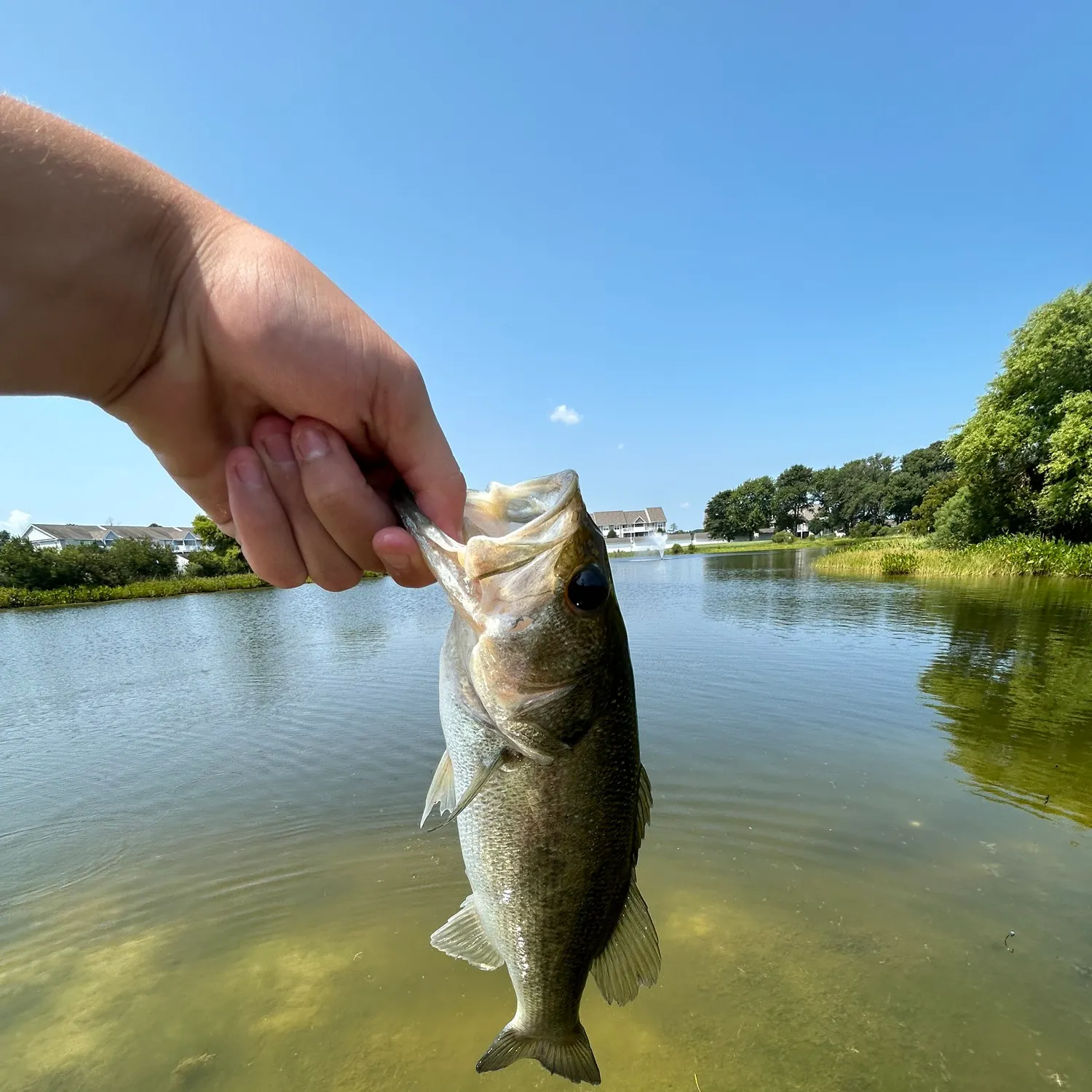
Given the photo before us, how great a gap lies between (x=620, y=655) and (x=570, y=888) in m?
0.81

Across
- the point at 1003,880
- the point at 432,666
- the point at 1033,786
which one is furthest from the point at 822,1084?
the point at 432,666

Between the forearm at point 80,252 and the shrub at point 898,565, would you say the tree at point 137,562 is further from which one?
the forearm at point 80,252

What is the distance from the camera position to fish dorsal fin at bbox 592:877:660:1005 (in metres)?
2.12

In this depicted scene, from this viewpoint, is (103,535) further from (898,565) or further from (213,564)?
(898,565)

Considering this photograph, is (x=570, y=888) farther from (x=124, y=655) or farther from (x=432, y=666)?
(x=124, y=655)

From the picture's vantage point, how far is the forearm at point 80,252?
1397 mm

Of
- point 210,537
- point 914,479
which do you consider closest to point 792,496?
point 914,479

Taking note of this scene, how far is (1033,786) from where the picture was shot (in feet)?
25.8

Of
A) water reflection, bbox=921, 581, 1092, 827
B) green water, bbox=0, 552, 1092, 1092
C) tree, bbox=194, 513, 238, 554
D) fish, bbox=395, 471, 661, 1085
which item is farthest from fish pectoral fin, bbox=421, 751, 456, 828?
tree, bbox=194, 513, 238, 554

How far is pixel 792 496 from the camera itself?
11562 centimetres

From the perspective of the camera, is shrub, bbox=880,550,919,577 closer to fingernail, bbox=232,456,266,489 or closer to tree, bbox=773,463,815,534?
fingernail, bbox=232,456,266,489

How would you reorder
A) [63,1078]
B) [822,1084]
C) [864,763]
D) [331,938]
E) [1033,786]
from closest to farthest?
[822,1084], [63,1078], [331,938], [1033,786], [864,763]

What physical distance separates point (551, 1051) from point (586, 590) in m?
1.70

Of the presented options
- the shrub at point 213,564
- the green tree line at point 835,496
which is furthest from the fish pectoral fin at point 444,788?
the green tree line at point 835,496
